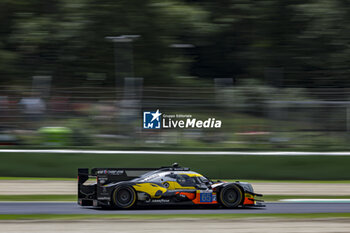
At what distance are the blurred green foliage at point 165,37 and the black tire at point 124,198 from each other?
1183 cm

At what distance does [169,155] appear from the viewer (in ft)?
44.5

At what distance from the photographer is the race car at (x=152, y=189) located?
27.8 ft

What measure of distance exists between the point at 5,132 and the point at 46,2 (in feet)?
33.1

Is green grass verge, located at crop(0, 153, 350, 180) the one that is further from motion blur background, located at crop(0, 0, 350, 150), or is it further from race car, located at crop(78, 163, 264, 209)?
race car, located at crop(78, 163, 264, 209)

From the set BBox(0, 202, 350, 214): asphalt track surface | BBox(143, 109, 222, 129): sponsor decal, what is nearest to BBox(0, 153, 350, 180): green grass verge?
BBox(143, 109, 222, 129): sponsor decal

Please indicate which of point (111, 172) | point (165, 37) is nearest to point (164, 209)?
point (111, 172)

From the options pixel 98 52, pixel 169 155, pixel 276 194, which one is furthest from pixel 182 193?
pixel 98 52

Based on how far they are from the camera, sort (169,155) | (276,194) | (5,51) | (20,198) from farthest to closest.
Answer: (5,51) → (169,155) → (276,194) → (20,198)

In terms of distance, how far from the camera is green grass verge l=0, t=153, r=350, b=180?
1348 centimetres

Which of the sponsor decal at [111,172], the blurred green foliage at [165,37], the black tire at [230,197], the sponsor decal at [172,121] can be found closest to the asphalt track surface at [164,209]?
the black tire at [230,197]

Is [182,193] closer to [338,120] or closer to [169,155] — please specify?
[169,155]

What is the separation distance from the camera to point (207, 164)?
535 inches

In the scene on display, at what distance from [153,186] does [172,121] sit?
545 centimetres
